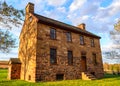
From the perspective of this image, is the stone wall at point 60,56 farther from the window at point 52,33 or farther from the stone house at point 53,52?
the window at point 52,33

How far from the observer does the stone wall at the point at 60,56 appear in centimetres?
1642

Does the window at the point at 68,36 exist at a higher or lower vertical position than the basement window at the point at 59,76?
higher

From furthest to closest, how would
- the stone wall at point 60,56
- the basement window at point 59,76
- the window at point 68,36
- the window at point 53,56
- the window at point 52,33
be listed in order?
the window at point 68,36 → the window at point 52,33 → the basement window at point 59,76 → the window at point 53,56 → the stone wall at point 60,56

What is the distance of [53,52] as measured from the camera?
17969 millimetres

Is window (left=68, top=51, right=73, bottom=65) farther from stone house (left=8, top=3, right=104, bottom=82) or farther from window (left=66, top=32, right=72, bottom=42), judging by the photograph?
window (left=66, top=32, right=72, bottom=42)

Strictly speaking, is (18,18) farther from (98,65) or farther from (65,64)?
(98,65)

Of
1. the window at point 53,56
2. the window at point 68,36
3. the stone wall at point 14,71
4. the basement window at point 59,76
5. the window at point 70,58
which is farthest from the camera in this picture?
the window at point 68,36

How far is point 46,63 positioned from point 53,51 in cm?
203

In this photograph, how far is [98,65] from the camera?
80.6 feet

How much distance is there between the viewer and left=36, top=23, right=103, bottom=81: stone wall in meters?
16.4

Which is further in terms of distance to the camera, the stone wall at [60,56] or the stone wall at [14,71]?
the stone wall at [14,71]

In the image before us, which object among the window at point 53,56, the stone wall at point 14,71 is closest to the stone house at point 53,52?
the window at point 53,56

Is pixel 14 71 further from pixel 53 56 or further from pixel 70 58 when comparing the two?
pixel 70 58

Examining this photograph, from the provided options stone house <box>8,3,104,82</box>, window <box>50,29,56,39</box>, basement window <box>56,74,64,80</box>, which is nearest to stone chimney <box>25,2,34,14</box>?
stone house <box>8,3,104,82</box>
